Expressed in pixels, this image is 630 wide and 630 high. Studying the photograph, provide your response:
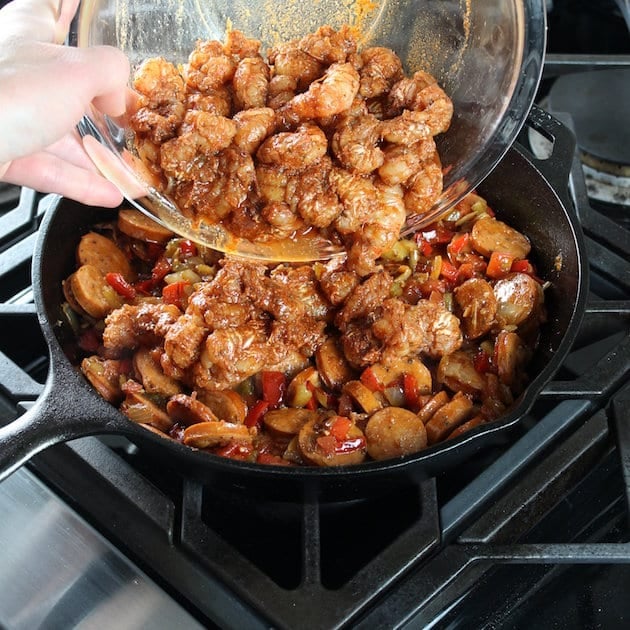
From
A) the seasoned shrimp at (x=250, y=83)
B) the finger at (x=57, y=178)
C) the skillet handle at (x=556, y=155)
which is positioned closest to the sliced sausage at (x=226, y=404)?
the finger at (x=57, y=178)

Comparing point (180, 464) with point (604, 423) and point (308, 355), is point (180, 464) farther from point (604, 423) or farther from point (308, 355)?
point (604, 423)

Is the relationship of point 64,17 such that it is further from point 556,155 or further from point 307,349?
point 556,155

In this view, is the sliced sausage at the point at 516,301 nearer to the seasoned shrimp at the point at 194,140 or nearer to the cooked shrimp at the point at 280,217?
the cooked shrimp at the point at 280,217

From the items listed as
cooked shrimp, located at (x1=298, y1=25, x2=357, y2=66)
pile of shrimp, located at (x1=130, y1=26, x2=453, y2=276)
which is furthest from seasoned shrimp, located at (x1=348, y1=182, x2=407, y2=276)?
cooked shrimp, located at (x1=298, y1=25, x2=357, y2=66)

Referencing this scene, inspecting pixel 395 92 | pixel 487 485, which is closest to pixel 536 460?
pixel 487 485

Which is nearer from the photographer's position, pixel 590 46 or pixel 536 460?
pixel 536 460
